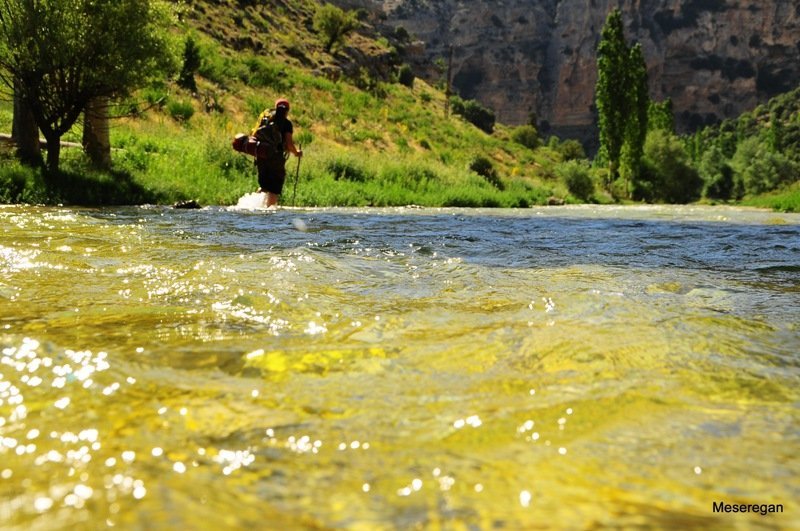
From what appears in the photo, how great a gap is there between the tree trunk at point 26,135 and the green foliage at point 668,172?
4506 centimetres

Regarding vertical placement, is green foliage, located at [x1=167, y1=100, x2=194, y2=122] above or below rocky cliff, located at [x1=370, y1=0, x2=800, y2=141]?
below

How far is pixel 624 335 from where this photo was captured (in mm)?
2510

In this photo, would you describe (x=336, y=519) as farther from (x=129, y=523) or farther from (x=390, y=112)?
(x=390, y=112)

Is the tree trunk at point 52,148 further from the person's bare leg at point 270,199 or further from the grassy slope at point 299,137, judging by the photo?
the person's bare leg at point 270,199

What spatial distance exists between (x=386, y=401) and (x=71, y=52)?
11562 millimetres

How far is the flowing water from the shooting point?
122cm

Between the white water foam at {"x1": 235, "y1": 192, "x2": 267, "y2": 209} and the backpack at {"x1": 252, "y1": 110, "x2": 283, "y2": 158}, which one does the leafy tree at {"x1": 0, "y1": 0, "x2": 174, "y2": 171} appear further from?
the backpack at {"x1": 252, "y1": 110, "x2": 283, "y2": 158}

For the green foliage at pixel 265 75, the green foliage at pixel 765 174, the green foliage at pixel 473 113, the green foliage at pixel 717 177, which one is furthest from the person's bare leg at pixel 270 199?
the green foliage at pixel 717 177

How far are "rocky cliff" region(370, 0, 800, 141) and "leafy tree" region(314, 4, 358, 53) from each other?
193 ft

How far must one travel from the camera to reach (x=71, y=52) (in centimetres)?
1078

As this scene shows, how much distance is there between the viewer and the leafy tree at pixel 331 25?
50094mm

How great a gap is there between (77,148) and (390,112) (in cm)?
2618

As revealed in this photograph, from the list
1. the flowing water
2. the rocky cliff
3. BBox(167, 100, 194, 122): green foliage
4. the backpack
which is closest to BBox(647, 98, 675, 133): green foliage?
BBox(167, 100, 194, 122): green foliage

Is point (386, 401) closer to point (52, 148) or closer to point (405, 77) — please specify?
point (52, 148)
